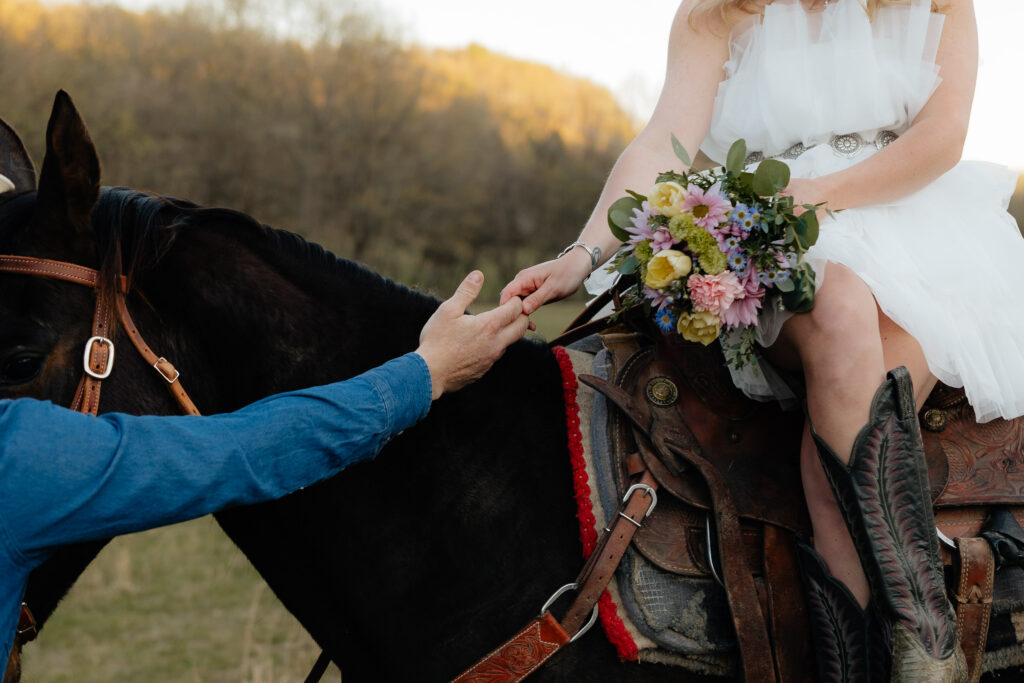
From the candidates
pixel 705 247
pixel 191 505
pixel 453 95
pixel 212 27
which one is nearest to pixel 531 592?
pixel 191 505

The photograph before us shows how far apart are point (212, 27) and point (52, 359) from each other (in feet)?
109

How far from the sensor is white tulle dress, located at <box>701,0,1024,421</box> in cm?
191

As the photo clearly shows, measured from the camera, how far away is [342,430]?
1670mm

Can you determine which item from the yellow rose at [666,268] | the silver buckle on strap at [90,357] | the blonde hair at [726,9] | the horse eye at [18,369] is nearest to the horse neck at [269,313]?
the silver buckle on strap at [90,357]

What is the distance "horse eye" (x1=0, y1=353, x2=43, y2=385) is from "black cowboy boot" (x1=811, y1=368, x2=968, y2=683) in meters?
1.68

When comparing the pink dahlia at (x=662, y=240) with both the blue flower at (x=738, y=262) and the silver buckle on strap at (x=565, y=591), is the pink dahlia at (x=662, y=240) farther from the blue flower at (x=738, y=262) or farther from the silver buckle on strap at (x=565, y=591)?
the silver buckle on strap at (x=565, y=591)

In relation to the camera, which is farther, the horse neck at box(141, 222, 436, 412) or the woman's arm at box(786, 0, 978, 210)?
the woman's arm at box(786, 0, 978, 210)

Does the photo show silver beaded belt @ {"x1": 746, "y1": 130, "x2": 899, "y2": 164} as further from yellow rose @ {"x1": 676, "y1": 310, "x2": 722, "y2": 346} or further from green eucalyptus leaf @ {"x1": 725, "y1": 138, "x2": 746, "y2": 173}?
yellow rose @ {"x1": 676, "y1": 310, "x2": 722, "y2": 346}

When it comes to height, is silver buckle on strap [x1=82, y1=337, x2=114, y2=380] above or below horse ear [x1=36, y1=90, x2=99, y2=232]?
below

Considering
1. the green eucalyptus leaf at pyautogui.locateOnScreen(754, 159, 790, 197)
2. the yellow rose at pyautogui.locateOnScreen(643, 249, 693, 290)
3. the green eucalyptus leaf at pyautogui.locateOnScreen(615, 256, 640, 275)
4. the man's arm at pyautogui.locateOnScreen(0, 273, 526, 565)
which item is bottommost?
the man's arm at pyautogui.locateOnScreen(0, 273, 526, 565)

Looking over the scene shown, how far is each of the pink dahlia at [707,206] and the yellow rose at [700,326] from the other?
0.21 metres

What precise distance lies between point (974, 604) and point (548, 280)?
1.29 metres

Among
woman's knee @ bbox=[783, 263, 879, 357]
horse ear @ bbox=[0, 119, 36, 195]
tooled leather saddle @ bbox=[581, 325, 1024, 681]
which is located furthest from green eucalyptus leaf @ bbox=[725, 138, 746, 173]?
horse ear @ bbox=[0, 119, 36, 195]

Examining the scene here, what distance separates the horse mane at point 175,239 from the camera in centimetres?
178
